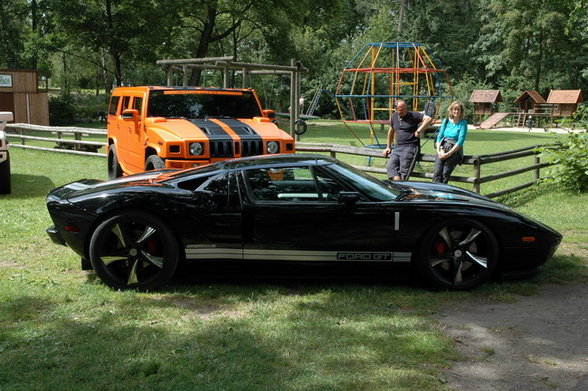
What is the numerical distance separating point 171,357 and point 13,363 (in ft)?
3.18

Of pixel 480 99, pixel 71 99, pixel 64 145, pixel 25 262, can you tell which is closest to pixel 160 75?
pixel 71 99

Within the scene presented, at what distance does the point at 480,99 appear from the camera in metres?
50.1

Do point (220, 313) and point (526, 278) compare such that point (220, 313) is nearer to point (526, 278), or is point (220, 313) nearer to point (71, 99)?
point (526, 278)

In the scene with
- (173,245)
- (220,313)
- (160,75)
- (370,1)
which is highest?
(370,1)

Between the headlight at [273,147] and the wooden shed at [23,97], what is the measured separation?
27361mm

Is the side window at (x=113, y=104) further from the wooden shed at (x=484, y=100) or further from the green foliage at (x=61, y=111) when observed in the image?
the wooden shed at (x=484, y=100)

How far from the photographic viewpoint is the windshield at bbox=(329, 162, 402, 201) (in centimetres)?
580

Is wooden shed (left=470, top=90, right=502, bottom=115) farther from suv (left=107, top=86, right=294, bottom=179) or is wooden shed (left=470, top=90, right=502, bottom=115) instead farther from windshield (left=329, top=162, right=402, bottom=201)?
windshield (left=329, top=162, right=402, bottom=201)

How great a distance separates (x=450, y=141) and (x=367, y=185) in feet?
13.2

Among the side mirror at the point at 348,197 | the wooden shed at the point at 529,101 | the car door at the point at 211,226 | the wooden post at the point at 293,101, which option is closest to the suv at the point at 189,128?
the car door at the point at 211,226

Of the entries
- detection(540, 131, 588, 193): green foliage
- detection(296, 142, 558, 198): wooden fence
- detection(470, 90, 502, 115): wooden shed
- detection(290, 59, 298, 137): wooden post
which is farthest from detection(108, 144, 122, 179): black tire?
detection(470, 90, 502, 115): wooden shed

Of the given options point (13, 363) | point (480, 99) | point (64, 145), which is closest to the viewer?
point (13, 363)

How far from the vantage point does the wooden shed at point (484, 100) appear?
163 ft

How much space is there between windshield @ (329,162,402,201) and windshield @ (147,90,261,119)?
491 centimetres
